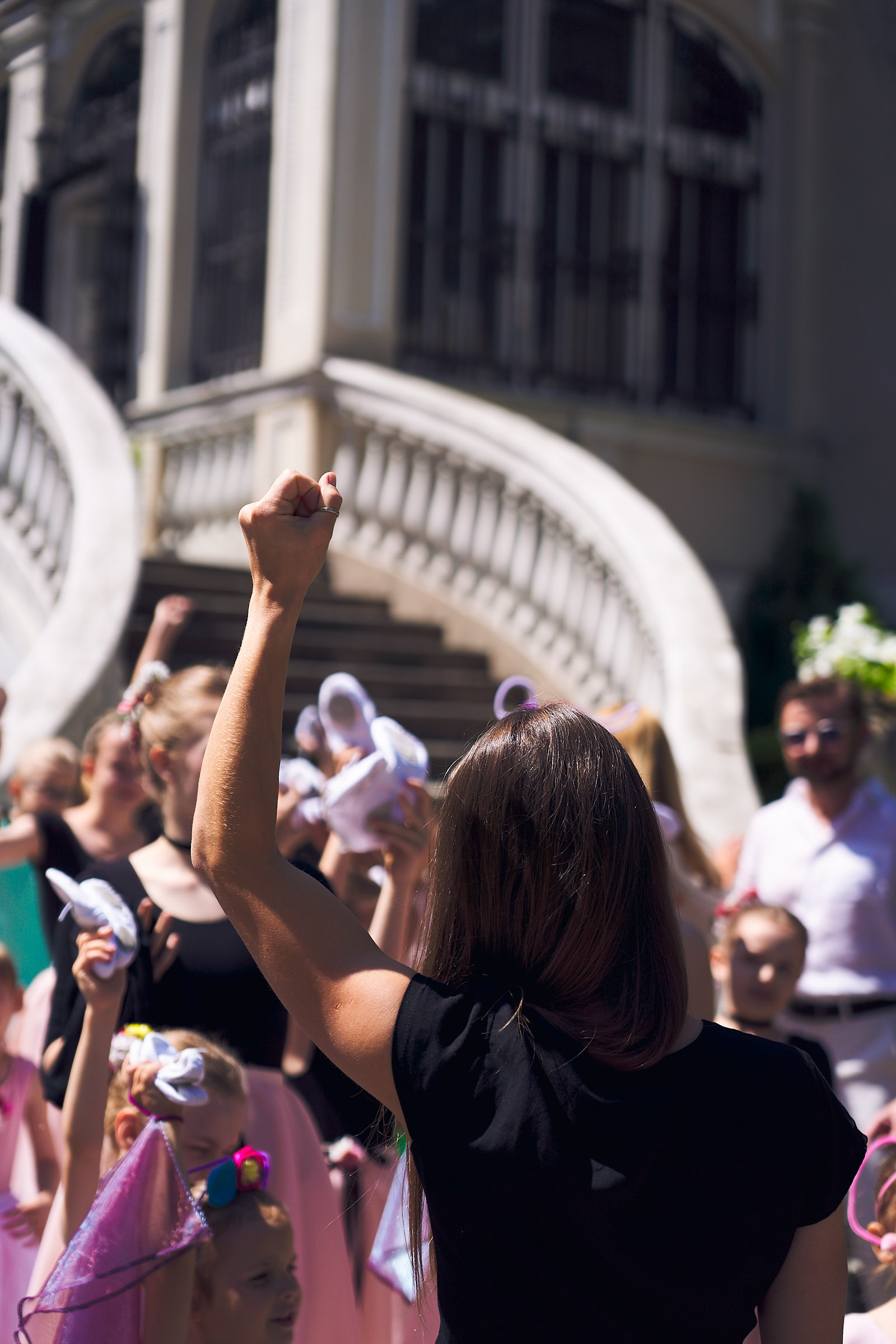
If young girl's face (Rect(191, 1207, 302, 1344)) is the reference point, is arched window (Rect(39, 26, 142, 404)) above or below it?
Answer: above

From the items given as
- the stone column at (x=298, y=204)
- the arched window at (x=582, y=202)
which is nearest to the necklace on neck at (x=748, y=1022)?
the stone column at (x=298, y=204)

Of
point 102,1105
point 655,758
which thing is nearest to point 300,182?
point 655,758

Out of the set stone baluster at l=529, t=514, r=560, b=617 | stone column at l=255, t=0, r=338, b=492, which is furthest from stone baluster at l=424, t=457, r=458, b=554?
stone column at l=255, t=0, r=338, b=492

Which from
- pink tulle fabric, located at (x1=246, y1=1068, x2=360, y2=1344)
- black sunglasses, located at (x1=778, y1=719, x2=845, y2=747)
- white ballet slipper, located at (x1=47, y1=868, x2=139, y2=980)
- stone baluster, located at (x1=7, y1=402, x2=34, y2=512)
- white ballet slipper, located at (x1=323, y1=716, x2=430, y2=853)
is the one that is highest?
stone baluster, located at (x1=7, y1=402, x2=34, y2=512)

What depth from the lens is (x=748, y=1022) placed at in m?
3.18

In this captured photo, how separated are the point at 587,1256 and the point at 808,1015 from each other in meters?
2.75

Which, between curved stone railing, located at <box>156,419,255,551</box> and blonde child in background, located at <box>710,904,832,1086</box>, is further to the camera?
curved stone railing, located at <box>156,419,255,551</box>

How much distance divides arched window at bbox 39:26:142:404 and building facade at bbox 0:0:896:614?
3 centimetres

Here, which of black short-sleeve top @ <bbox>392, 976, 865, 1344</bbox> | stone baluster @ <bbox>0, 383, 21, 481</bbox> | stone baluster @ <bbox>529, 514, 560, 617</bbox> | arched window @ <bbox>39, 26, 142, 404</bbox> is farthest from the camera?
arched window @ <bbox>39, 26, 142, 404</bbox>

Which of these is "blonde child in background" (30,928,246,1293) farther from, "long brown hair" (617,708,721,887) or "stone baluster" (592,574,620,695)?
"stone baluster" (592,574,620,695)

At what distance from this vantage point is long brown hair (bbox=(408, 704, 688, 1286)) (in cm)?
142

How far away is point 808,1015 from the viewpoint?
155 inches

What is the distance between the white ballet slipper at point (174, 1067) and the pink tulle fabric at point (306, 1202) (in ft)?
1.35

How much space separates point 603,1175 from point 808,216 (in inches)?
438
